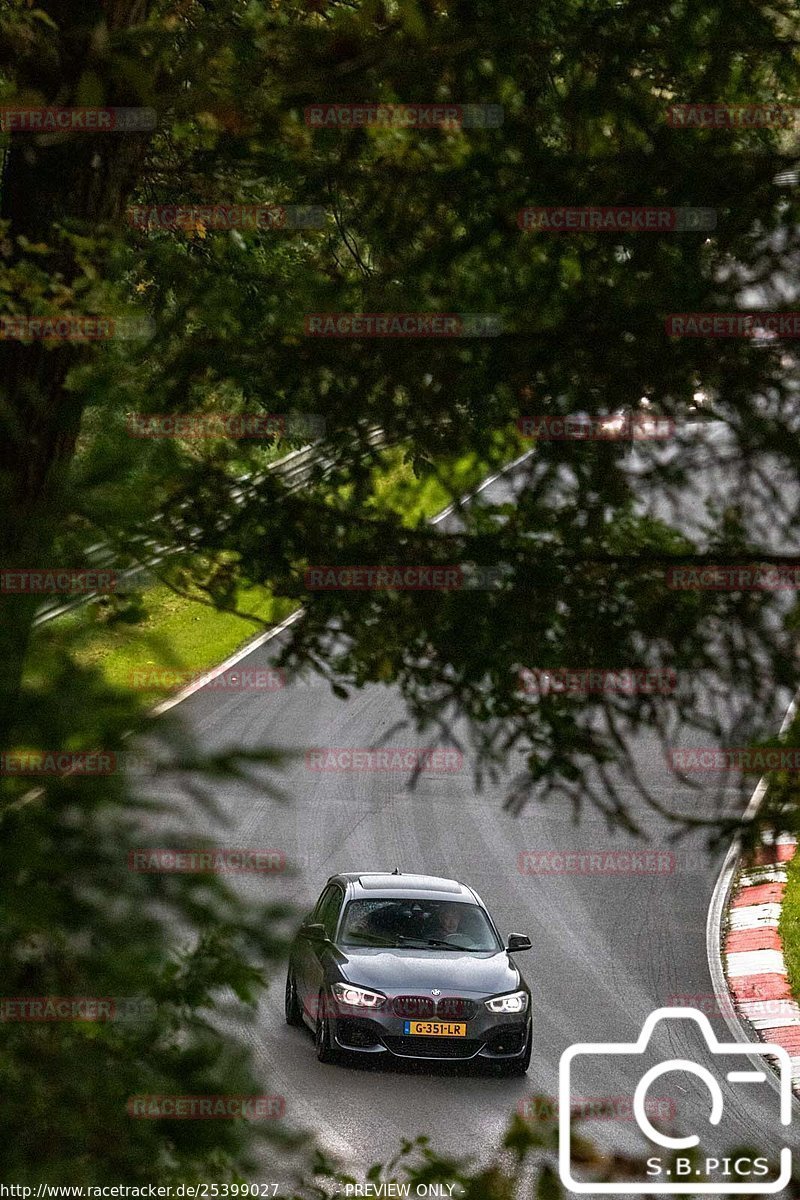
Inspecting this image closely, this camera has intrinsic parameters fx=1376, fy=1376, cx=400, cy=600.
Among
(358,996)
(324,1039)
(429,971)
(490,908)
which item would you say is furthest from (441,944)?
(490,908)

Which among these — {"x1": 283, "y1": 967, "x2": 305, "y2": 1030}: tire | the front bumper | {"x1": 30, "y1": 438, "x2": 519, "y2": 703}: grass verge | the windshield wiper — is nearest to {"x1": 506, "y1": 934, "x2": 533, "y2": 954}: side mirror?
the windshield wiper

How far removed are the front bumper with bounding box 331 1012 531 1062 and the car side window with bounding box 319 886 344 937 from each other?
1.01 metres

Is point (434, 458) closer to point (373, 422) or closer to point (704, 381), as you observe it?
point (373, 422)

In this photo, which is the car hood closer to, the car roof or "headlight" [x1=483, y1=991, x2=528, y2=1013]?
"headlight" [x1=483, y1=991, x2=528, y2=1013]

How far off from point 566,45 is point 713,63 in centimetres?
53

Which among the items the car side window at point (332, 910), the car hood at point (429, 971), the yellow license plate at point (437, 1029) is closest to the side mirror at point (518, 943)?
the car hood at point (429, 971)

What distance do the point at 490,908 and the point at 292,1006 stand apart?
3.69 meters

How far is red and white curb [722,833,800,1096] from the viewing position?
1396cm

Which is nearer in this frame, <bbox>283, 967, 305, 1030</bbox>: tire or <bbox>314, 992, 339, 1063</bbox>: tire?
<bbox>314, 992, 339, 1063</bbox>: tire

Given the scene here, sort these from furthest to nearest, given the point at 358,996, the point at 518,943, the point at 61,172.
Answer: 1. the point at 518,943
2. the point at 358,996
3. the point at 61,172

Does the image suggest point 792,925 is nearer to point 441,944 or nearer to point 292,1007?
point 441,944

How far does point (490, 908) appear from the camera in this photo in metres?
16.8

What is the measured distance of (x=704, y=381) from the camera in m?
4.64

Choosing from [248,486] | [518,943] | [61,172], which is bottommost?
[518,943]
